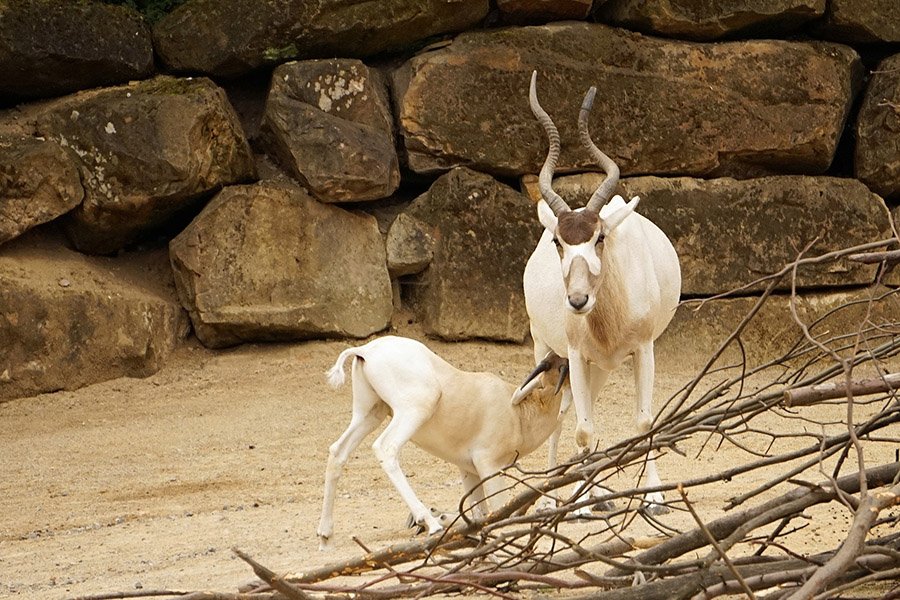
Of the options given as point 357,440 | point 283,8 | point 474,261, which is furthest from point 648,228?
point 283,8

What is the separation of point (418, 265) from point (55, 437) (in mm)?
3347

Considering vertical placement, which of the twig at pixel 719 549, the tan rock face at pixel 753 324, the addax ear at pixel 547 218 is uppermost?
the twig at pixel 719 549

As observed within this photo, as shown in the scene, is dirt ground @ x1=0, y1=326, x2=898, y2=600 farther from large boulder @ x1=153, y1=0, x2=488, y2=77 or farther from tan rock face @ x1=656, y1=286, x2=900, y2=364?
large boulder @ x1=153, y1=0, x2=488, y2=77

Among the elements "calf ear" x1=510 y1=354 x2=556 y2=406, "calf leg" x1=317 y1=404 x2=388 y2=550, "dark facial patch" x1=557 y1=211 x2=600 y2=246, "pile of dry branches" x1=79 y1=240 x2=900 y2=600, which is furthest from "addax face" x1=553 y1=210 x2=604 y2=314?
"pile of dry branches" x1=79 y1=240 x2=900 y2=600

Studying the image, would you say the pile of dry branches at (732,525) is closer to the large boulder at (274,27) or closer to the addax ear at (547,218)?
the addax ear at (547,218)

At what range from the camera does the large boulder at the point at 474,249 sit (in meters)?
11.2

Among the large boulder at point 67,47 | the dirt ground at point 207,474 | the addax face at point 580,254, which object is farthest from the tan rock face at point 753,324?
the large boulder at point 67,47

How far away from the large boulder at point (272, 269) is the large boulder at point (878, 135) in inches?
181

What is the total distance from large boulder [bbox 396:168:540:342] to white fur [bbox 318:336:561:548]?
4003mm

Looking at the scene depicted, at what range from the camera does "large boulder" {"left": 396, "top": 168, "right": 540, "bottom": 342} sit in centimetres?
1119

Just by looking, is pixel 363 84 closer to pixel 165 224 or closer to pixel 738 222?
pixel 165 224

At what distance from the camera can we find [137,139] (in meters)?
10.5

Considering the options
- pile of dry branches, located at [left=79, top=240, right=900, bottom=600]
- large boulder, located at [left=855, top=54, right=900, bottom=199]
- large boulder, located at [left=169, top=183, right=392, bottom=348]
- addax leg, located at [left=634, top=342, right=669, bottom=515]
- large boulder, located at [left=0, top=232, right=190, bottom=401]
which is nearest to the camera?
pile of dry branches, located at [left=79, top=240, right=900, bottom=600]

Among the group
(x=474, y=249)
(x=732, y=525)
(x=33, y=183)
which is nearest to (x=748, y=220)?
(x=474, y=249)
